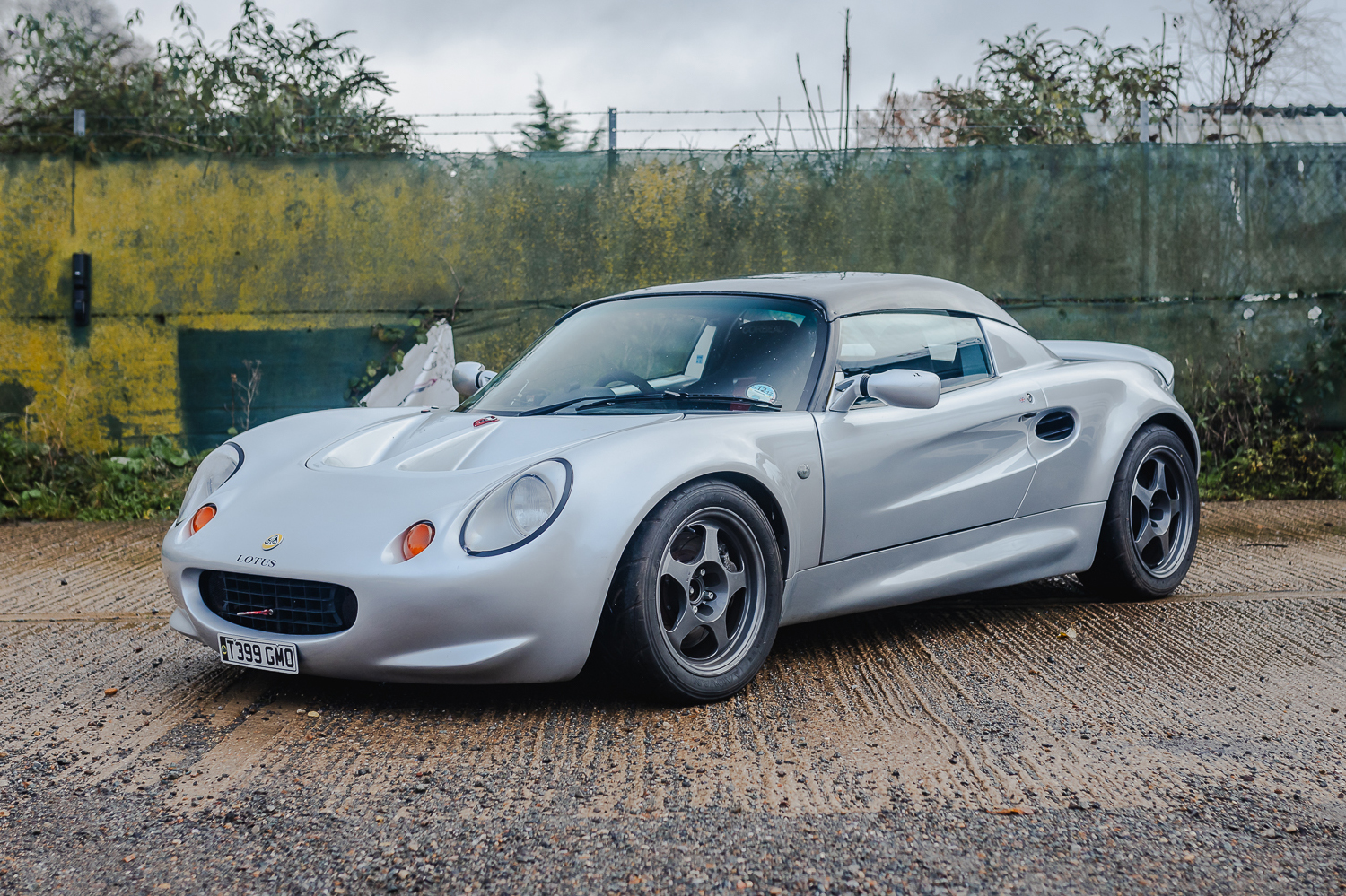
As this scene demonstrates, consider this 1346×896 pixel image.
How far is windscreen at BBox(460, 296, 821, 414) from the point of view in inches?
152

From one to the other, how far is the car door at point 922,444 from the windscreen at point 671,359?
0.18 meters

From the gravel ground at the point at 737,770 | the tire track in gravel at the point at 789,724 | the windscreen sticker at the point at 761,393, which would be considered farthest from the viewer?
the windscreen sticker at the point at 761,393

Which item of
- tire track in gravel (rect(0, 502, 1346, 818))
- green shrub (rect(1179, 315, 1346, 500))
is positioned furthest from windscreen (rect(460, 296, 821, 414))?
green shrub (rect(1179, 315, 1346, 500))

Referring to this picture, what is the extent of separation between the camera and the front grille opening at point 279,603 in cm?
315

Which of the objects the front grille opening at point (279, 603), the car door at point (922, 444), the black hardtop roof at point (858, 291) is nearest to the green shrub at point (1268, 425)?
the black hardtop roof at point (858, 291)

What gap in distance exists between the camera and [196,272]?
8.05 meters

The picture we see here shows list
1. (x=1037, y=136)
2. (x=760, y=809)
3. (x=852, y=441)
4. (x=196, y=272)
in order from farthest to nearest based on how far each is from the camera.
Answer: (x=1037, y=136), (x=196, y=272), (x=852, y=441), (x=760, y=809)

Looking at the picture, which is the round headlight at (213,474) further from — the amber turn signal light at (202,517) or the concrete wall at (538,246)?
the concrete wall at (538,246)

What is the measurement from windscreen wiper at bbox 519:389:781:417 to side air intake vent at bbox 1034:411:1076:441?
120cm

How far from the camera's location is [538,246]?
815cm

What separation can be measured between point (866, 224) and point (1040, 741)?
563cm

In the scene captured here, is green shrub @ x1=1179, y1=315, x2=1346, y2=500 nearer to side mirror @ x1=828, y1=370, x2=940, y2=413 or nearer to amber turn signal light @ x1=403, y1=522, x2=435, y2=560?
side mirror @ x1=828, y1=370, x2=940, y2=413

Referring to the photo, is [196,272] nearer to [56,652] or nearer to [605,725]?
[56,652]

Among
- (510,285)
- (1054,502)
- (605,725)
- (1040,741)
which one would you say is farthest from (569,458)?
(510,285)
